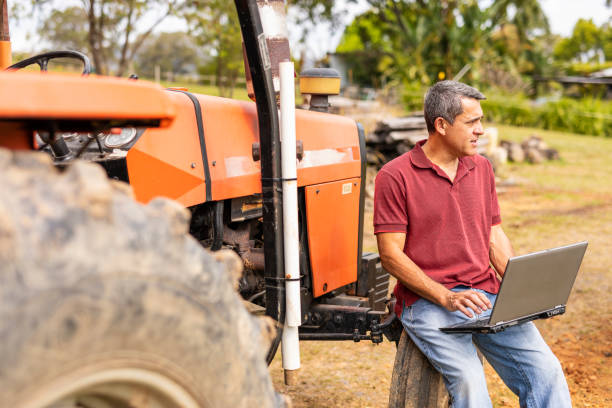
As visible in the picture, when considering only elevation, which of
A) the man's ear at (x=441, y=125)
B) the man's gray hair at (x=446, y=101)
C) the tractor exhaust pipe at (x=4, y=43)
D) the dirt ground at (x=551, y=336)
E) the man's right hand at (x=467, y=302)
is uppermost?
the tractor exhaust pipe at (x=4, y=43)

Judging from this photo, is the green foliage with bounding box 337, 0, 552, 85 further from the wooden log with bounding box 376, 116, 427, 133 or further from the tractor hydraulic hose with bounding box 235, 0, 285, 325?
the tractor hydraulic hose with bounding box 235, 0, 285, 325

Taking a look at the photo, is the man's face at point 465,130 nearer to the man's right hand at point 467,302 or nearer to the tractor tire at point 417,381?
the man's right hand at point 467,302

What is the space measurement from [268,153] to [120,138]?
1.78 ft

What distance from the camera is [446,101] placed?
9.03 feet

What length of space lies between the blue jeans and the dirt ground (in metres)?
0.82

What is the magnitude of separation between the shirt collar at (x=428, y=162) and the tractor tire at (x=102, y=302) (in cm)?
158

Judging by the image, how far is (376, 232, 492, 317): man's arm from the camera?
2502 mm

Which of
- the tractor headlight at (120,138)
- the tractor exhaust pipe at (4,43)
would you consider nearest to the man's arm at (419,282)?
the tractor headlight at (120,138)

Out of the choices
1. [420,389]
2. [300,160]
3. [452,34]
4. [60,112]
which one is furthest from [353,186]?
[452,34]

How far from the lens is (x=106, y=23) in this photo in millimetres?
12055

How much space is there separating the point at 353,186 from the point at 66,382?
7.46 feet

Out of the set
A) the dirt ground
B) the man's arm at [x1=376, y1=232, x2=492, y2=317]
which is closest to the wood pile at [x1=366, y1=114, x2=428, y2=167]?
the dirt ground

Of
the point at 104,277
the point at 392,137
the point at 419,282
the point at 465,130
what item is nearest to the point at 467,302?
the point at 419,282

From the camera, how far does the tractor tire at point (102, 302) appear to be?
3.25 feet
